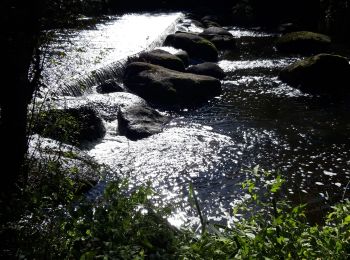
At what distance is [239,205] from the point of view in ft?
9.46

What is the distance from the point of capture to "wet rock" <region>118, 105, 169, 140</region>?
10125 mm

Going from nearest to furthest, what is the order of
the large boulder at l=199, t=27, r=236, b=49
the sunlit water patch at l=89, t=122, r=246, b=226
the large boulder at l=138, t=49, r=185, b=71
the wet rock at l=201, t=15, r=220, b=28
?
the sunlit water patch at l=89, t=122, r=246, b=226 < the large boulder at l=138, t=49, r=185, b=71 < the large boulder at l=199, t=27, r=236, b=49 < the wet rock at l=201, t=15, r=220, b=28

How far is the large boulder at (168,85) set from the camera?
41.9 ft

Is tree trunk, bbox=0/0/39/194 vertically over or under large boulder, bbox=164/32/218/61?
over

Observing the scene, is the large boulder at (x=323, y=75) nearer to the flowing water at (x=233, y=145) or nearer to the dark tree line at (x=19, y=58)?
the flowing water at (x=233, y=145)

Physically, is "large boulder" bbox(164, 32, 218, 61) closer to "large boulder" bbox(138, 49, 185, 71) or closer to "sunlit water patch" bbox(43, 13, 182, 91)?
"sunlit water patch" bbox(43, 13, 182, 91)

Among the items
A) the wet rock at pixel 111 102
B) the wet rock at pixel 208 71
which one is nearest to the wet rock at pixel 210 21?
the wet rock at pixel 208 71

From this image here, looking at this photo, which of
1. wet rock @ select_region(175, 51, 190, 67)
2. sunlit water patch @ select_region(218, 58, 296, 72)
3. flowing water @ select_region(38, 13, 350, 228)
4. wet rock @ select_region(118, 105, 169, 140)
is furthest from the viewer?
sunlit water patch @ select_region(218, 58, 296, 72)

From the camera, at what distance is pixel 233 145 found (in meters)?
9.78

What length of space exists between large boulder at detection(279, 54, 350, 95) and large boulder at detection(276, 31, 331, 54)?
4.95m

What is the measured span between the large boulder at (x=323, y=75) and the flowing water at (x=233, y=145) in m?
0.55

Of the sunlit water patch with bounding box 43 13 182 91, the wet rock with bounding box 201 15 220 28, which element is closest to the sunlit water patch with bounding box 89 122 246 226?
the sunlit water patch with bounding box 43 13 182 91

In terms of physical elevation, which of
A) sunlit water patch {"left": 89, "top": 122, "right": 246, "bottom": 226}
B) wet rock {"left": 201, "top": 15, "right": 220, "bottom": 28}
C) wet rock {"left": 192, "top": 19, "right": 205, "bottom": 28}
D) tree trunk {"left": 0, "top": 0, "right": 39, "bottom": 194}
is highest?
tree trunk {"left": 0, "top": 0, "right": 39, "bottom": 194}

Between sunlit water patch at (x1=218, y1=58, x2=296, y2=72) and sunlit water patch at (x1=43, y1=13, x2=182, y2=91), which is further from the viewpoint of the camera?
sunlit water patch at (x1=218, y1=58, x2=296, y2=72)
